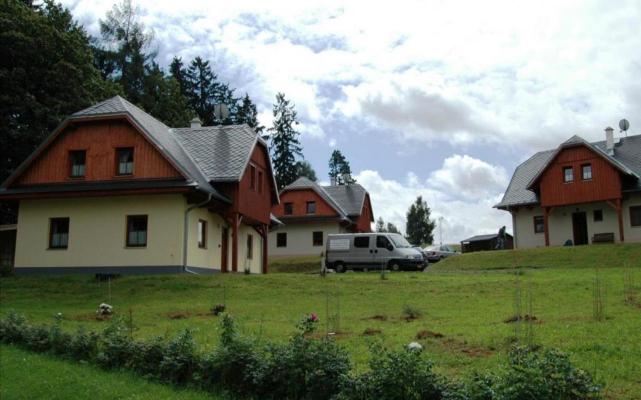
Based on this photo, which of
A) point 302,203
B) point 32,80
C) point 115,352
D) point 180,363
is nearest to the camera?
point 180,363

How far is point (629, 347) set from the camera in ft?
29.6

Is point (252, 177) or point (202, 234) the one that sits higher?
point (252, 177)

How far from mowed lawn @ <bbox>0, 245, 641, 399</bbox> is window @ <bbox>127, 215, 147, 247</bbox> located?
98.4 inches

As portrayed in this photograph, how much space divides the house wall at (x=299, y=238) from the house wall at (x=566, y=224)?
596 inches

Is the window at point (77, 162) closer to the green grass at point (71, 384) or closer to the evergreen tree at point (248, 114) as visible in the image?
the green grass at point (71, 384)

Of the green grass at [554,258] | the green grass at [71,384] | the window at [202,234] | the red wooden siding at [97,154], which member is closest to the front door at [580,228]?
the green grass at [554,258]

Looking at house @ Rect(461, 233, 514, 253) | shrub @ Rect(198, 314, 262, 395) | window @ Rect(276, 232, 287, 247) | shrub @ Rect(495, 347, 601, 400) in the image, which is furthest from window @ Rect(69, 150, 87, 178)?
house @ Rect(461, 233, 514, 253)

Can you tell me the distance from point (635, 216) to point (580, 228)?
11.5 ft

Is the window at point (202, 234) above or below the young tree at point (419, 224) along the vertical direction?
below

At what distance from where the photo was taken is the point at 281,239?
52.2 m

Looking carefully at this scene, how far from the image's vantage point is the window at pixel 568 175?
38.4m

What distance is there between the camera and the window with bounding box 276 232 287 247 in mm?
52062

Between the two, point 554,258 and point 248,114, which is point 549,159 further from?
point 248,114

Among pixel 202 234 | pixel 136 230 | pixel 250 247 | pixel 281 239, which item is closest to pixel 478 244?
pixel 281 239
